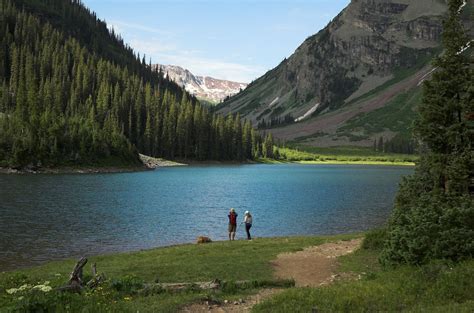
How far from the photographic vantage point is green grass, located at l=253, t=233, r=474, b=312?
580 inches

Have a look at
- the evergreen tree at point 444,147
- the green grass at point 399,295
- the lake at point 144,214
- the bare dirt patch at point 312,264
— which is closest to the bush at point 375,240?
the bare dirt patch at point 312,264

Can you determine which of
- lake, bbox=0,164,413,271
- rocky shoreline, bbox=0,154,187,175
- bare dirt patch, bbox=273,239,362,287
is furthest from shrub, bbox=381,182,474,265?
rocky shoreline, bbox=0,154,187,175

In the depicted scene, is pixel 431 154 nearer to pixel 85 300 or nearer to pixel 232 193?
pixel 85 300

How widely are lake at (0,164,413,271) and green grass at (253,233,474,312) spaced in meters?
25.8

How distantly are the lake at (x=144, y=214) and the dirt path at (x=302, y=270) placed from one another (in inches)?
659

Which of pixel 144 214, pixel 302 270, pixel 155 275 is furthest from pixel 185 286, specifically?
pixel 144 214

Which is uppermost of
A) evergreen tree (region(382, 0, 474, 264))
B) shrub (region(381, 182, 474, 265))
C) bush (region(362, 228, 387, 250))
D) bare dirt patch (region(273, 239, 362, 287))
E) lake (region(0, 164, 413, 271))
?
evergreen tree (region(382, 0, 474, 264))

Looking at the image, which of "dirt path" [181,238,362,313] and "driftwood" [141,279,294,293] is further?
"driftwood" [141,279,294,293]

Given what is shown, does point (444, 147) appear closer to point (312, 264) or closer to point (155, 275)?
point (312, 264)

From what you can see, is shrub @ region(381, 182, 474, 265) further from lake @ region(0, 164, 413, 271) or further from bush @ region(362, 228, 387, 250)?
lake @ region(0, 164, 413, 271)

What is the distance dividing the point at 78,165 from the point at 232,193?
234 ft

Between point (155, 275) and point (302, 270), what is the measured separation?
29.6 ft

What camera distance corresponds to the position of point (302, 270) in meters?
26.7

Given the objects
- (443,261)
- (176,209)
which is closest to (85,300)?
(443,261)
